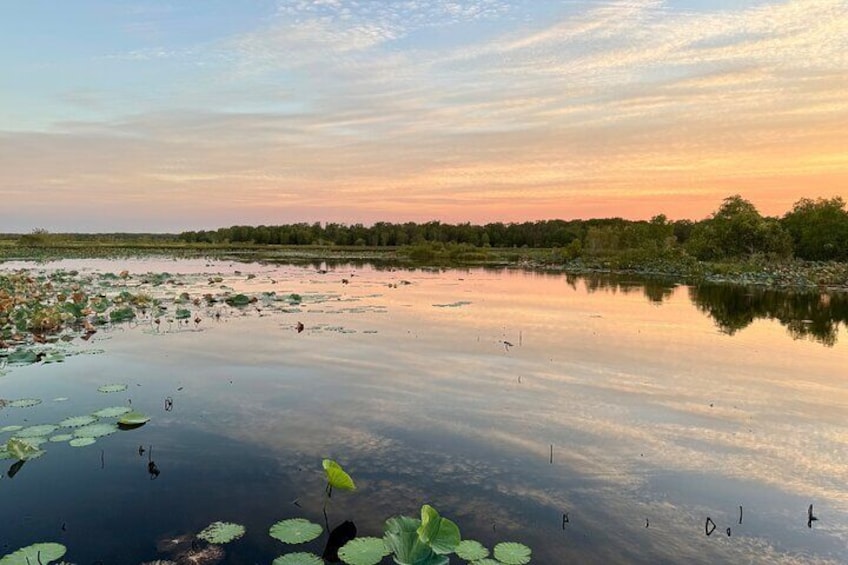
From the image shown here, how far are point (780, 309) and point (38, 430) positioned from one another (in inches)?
823

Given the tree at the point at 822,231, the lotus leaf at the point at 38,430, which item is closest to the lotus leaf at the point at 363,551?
the lotus leaf at the point at 38,430

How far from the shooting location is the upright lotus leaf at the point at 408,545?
12.1ft

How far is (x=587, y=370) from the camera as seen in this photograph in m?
10.3

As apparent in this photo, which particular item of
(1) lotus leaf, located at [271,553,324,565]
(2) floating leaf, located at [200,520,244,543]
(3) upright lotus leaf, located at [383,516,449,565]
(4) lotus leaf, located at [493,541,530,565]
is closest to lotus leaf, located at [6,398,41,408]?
(2) floating leaf, located at [200,520,244,543]

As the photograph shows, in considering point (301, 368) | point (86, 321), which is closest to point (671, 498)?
point (301, 368)

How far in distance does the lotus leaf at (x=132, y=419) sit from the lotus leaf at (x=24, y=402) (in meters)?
1.52

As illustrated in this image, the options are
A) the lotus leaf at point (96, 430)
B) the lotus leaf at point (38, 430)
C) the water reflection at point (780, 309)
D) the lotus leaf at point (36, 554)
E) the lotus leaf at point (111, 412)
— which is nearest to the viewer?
the lotus leaf at point (36, 554)

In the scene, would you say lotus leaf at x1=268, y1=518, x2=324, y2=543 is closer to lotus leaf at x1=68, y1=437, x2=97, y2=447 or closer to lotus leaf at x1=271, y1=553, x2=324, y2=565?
lotus leaf at x1=271, y1=553, x2=324, y2=565

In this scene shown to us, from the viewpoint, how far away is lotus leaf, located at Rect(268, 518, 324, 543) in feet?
14.2

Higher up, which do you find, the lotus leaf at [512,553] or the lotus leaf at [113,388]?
the lotus leaf at [113,388]

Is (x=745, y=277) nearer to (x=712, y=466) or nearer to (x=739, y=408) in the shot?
(x=739, y=408)

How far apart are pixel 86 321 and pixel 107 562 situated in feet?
39.6

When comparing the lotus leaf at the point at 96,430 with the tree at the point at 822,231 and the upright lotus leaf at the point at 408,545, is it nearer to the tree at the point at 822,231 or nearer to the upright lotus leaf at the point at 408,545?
the upright lotus leaf at the point at 408,545

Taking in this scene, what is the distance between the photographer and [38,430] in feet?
21.3
